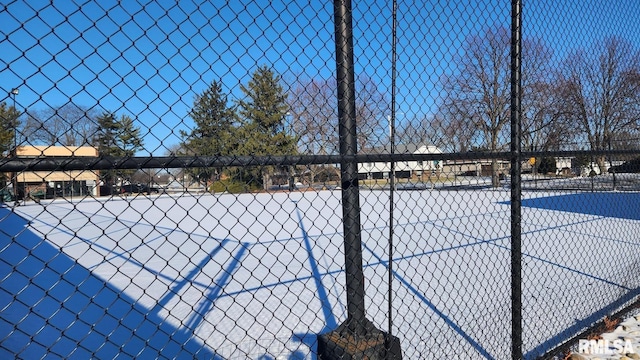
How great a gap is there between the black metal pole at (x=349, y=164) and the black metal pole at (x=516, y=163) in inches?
48.2

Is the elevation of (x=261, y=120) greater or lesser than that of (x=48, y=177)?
greater

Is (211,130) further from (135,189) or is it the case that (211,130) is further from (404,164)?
(404,164)

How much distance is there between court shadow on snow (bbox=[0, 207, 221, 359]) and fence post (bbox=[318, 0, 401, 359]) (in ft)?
3.16

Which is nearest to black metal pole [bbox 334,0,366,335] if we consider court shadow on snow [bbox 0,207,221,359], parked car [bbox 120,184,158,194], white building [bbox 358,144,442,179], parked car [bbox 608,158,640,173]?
white building [bbox 358,144,442,179]

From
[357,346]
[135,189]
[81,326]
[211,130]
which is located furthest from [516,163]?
[81,326]

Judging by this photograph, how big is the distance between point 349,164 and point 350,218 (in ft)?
0.96

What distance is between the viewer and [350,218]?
6.48ft

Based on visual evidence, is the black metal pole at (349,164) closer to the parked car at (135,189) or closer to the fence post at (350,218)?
the fence post at (350,218)

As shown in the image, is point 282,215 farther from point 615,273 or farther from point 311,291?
point 615,273

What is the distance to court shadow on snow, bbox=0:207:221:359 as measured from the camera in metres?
2.63

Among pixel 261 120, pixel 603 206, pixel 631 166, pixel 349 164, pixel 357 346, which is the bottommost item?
pixel 603 206

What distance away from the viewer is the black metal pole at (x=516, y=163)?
2480mm

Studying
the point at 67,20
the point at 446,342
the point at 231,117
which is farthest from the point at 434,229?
the point at 67,20

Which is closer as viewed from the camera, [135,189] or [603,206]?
[135,189]
